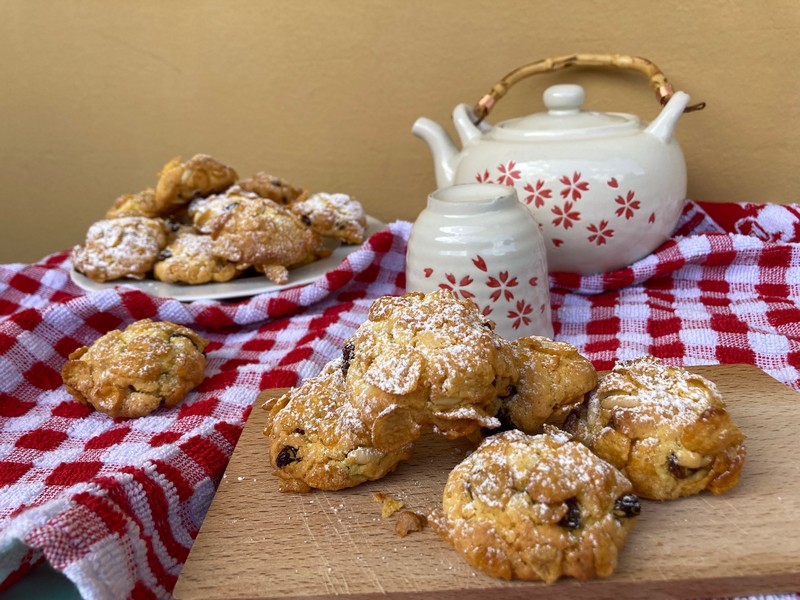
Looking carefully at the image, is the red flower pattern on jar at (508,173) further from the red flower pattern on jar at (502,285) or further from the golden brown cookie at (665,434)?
the golden brown cookie at (665,434)

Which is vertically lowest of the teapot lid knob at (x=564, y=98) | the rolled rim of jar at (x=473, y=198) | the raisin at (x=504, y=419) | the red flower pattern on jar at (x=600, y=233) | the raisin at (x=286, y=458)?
the raisin at (x=286, y=458)

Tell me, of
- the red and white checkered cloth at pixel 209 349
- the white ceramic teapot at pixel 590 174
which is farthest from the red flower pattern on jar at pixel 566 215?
the red and white checkered cloth at pixel 209 349

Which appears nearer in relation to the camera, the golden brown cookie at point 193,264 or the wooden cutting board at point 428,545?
the wooden cutting board at point 428,545

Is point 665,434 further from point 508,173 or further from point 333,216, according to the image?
point 333,216

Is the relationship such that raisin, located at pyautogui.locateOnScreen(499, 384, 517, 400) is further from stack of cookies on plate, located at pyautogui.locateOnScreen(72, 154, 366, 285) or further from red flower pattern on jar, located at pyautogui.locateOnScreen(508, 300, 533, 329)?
stack of cookies on plate, located at pyautogui.locateOnScreen(72, 154, 366, 285)

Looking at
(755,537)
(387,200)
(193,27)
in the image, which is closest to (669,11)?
(387,200)
